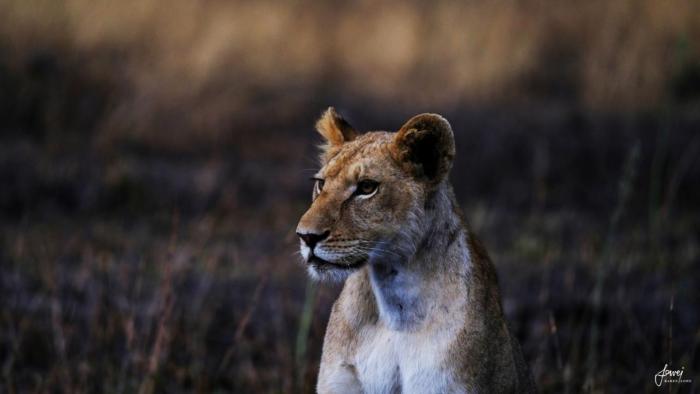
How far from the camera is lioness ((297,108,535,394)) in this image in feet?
13.1

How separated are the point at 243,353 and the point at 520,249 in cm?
333

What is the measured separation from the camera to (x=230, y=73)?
568 inches

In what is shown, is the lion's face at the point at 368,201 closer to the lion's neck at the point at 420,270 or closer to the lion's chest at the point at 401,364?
the lion's neck at the point at 420,270

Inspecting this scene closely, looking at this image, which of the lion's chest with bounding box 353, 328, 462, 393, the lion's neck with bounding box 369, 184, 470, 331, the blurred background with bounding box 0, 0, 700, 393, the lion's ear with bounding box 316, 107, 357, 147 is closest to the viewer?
the lion's chest with bounding box 353, 328, 462, 393

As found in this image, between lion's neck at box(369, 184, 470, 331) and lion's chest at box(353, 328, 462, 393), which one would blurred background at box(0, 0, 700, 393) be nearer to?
lion's neck at box(369, 184, 470, 331)

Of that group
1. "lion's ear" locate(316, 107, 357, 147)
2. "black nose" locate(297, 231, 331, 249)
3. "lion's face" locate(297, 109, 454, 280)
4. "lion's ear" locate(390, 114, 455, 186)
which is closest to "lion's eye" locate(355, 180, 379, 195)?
"lion's face" locate(297, 109, 454, 280)

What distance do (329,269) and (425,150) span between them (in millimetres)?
617

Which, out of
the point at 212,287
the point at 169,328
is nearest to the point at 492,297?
the point at 169,328

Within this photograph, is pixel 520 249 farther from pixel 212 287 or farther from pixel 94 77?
pixel 94 77

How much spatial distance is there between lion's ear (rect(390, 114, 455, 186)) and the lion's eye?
0.47 feet

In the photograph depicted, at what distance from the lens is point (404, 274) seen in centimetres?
417

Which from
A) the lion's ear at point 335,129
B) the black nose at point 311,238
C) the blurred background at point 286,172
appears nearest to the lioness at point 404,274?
the black nose at point 311,238

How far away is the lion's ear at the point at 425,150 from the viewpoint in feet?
13.7

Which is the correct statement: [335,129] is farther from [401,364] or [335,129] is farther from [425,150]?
[401,364]
